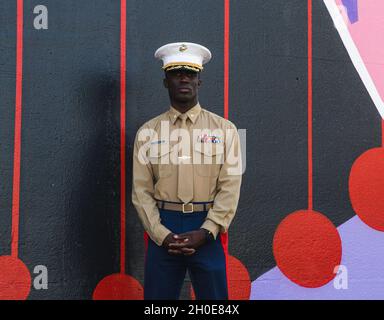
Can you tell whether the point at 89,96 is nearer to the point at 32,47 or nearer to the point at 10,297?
the point at 32,47

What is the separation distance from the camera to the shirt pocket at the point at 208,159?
9.06 feet

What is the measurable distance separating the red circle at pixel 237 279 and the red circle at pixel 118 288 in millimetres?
554

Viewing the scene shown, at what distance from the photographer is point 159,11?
3.31 metres

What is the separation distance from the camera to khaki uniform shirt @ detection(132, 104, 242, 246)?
2.73 m

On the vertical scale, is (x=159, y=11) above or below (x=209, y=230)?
above

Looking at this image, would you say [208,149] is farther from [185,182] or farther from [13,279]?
[13,279]

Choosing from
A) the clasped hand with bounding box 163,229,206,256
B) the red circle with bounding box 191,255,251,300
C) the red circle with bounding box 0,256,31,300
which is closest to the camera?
the clasped hand with bounding box 163,229,206,256

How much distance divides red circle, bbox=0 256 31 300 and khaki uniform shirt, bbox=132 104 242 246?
0.85m

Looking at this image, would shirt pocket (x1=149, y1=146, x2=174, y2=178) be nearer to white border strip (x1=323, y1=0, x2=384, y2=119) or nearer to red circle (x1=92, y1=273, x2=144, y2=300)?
red circle (x1=92, y1=273, x2=144, y2=300)

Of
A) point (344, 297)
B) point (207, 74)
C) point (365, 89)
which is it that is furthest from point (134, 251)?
point (365, 89)

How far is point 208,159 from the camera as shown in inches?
109

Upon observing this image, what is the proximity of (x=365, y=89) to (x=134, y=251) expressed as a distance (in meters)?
1.82

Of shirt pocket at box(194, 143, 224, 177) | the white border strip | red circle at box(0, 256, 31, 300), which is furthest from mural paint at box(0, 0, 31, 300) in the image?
the white border strip

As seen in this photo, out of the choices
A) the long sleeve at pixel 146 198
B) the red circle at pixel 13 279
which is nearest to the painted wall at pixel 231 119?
the red circle at pixel 13 279
